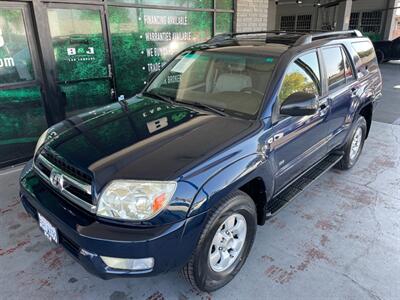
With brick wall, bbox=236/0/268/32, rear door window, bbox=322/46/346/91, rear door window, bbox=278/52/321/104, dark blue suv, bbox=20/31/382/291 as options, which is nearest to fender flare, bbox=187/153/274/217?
dark blue suv, bbox=20/31/382/291

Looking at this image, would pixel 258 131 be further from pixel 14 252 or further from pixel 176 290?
pixel 14 252

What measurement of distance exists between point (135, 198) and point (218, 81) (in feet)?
5.08

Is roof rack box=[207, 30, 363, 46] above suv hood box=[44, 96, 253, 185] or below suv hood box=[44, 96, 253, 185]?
above

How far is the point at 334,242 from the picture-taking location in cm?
288

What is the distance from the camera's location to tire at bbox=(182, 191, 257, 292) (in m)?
2.06

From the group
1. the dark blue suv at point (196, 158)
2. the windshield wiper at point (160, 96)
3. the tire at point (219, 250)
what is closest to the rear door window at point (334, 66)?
the dark blue suv at point (196, 158)

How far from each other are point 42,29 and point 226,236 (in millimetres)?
3801

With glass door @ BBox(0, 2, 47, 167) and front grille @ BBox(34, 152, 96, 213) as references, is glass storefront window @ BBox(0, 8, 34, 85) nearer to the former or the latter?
glass door @ BBox(0, 2, 47, 167)

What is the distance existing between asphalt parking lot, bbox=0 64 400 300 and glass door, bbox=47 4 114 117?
5.77 ft

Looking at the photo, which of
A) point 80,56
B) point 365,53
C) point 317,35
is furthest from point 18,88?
point 365,53

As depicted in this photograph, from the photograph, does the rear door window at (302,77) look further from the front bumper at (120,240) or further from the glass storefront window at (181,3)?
the glass storefront window at (181,3)

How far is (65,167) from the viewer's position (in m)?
2.14

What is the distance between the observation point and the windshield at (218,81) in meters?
2.68

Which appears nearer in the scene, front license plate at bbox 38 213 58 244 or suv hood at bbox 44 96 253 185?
suv hood at bbox 44 96 253 185
